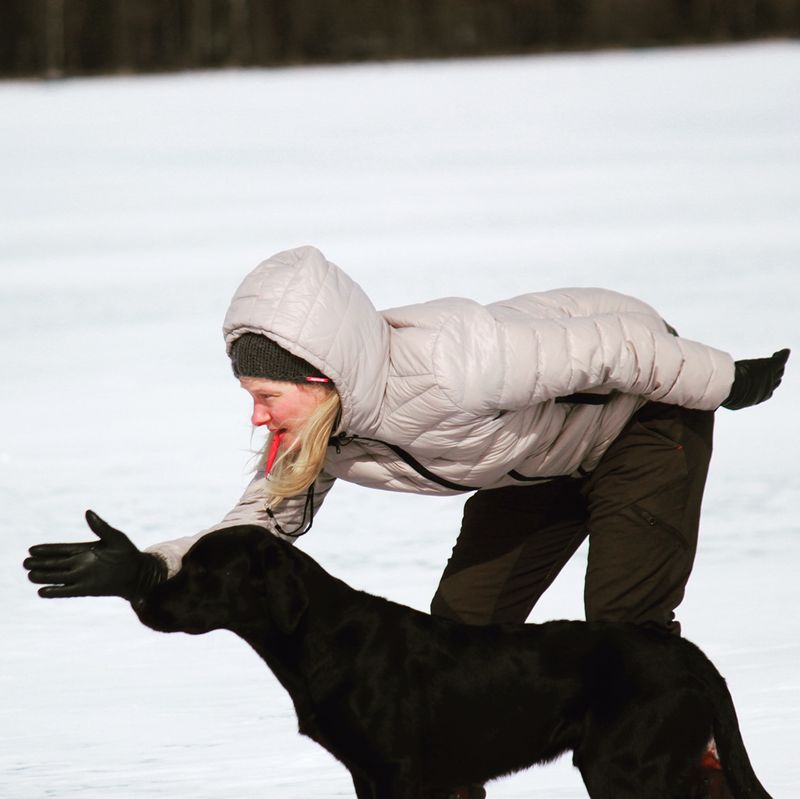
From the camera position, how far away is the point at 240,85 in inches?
757

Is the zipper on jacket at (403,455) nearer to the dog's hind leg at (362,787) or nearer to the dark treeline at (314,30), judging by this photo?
the dog's hind leg at (362,787)

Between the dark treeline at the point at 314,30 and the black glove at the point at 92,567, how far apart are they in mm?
18112

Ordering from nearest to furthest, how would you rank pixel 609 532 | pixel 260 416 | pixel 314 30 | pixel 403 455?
pixel 260 416 → pixel 403 455 → pixel 609 532 → pixel 314 30

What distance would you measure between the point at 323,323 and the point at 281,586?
1.45 ft

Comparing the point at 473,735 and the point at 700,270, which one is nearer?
the point at 473,735

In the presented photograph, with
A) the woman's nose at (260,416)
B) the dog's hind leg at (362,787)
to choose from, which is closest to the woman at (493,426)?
the woman's nose at (260,416)

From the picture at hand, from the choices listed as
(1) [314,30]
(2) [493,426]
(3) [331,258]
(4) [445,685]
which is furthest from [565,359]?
(1) [314,30]

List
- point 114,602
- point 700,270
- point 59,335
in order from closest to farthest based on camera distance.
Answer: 1. point 114,602
2. point 59,335
3. point 700,270

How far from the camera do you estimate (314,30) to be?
20.5 metres

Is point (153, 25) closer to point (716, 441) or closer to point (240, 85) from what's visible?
point (240, 85)

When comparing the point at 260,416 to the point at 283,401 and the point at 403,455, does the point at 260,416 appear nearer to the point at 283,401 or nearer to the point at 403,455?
the point at 283,401

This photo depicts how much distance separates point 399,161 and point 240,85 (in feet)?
20.3

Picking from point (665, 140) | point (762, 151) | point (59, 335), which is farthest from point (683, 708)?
point (665, 140)

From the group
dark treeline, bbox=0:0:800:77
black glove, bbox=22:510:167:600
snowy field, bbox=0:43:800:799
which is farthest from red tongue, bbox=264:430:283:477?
dark treeline, bbox=0:0:800:77
